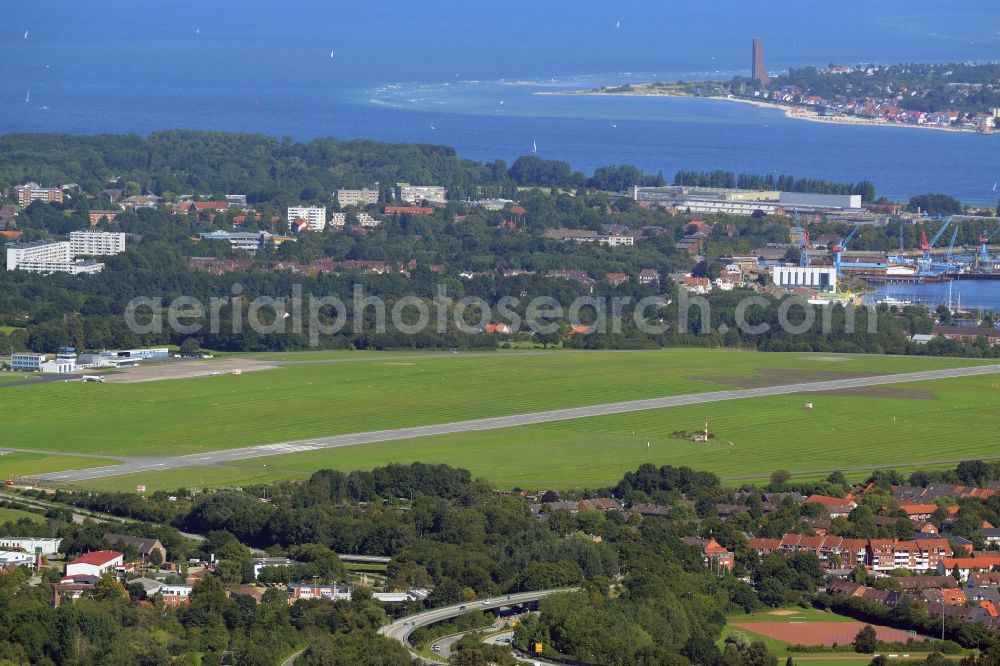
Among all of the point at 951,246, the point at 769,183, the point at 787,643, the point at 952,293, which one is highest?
the point at 769,183

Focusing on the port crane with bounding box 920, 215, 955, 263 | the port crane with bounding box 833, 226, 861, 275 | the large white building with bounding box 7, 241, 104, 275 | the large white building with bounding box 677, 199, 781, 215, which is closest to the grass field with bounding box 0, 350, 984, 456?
the port crane with bounding box 833, 226, 861, 275

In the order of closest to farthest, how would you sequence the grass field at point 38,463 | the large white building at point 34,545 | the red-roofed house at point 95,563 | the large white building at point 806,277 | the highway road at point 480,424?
the red-roofed house at point 95,563, the large white building at point 34,545, the grass field at point 38,463, the highway road at point 480,424, the large white building at point 806,277

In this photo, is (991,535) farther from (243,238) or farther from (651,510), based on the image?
(243,238)

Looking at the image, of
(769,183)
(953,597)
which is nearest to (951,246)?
(769,183)

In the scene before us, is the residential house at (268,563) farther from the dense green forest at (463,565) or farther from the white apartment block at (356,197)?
the white apartment block at (356,197)

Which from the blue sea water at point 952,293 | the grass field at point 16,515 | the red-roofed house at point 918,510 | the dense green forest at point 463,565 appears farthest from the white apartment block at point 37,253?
the red-roofed house at point 918,510

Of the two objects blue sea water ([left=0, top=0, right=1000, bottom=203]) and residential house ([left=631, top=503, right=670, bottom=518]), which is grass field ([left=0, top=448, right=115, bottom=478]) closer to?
residential house ([left=631, top=503, right=670, bottom=518])

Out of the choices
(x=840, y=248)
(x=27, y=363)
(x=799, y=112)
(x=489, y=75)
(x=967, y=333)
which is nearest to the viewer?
(x=27, y=363)
